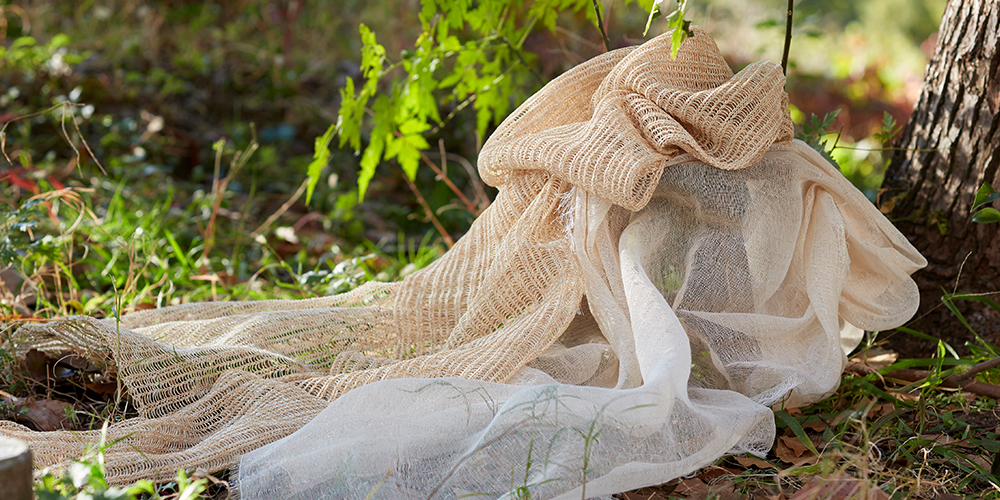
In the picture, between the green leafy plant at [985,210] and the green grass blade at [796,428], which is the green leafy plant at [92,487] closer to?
the green grass blade at [796,428]

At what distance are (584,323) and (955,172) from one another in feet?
3.80

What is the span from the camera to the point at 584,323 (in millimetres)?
1805

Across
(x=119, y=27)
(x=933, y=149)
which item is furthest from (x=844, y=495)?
(x=119, y=27)

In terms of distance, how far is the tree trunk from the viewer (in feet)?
6.39

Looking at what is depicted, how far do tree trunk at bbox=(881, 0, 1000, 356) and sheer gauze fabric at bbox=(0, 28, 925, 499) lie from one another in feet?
1.34

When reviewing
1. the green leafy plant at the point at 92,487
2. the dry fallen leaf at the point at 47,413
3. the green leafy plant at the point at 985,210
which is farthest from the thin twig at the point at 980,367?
the dry fallen leaf at the point at 47,413

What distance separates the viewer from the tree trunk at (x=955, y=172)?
6.39 feet

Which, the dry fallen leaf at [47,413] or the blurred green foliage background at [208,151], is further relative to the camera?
the blurred green foliage background at [208,151]

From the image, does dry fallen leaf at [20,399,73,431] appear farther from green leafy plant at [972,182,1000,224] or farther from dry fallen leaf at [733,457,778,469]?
green leafy plant at [972,182,1000,224]

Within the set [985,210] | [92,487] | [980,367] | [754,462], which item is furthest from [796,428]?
[92,487]

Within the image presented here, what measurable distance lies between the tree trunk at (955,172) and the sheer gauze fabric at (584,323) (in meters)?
0.41

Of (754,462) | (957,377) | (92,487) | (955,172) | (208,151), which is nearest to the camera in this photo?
(92,487)

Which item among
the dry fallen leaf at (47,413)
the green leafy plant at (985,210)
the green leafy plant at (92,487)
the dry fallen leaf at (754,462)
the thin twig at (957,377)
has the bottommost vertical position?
the thin twig at (957,377)

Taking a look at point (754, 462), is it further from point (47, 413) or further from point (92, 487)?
point (47, 413)
